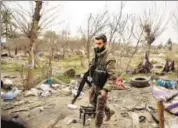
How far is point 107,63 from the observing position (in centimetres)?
358

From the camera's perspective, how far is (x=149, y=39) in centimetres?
→ 1445

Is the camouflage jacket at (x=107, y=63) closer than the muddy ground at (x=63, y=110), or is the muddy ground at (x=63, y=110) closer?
the camouflage jacket at (x=107, y=63)

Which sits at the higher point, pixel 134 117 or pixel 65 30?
pixel 65 30

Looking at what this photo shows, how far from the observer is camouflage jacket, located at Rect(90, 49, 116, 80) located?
3.54m

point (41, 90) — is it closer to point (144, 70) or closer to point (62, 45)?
point (144, 70)

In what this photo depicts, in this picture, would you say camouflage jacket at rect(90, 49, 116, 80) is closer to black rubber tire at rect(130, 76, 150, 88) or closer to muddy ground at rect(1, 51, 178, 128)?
muddy ground at rect(1, 51, 178, 128)

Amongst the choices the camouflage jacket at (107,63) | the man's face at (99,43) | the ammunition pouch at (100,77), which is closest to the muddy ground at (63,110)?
the ammunition pouch at (100,77)

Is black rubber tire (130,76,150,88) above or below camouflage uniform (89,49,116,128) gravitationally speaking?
below

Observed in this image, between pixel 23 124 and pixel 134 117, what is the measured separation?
1996 mm

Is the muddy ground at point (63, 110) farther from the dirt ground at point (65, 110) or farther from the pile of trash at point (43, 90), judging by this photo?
the pile of trash at point (43, 90)

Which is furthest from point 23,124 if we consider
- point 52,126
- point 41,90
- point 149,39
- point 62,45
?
point 62,45

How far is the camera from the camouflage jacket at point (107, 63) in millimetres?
3541

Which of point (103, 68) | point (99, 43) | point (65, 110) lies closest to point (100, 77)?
point (103, 68)

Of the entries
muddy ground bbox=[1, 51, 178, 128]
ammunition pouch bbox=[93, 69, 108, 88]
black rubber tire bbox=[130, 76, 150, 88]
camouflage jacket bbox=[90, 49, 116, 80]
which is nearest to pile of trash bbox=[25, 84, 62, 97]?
muddy ground bbox=[1, 51, 178, 128]
